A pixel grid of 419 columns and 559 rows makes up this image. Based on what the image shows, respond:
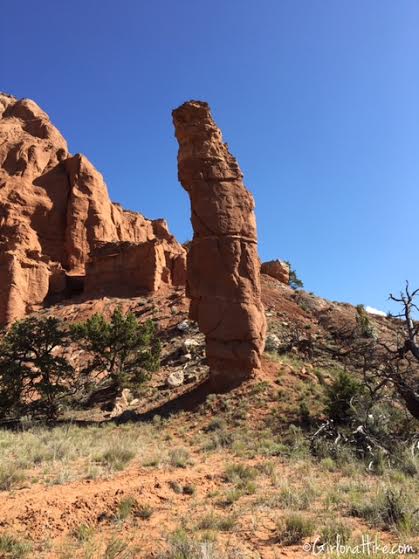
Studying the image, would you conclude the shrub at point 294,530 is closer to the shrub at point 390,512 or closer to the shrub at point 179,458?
the shrub at point 390,512

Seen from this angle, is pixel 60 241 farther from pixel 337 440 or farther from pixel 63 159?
pixel 337 440

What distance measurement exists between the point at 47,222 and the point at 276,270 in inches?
1090

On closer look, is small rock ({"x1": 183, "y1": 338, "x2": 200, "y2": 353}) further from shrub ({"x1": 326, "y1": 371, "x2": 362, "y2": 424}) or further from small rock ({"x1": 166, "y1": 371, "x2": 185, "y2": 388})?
shrub ({"x1": 326, "y1": 371, "x2": 362, "y2": 424})

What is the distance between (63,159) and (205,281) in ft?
138

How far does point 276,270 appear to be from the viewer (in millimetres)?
50688

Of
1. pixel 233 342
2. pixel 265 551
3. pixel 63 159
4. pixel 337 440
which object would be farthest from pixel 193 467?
pixel 63 159

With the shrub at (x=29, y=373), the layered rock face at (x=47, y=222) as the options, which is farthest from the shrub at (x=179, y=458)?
the layered rock face at (x=47, y=222)

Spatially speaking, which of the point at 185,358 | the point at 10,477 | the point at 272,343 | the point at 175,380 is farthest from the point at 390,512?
the point at 272,343

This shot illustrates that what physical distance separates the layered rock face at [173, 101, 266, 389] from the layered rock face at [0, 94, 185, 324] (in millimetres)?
19059

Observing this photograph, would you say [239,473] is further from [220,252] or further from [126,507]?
[220,252]

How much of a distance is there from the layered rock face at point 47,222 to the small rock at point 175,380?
59.5 ft

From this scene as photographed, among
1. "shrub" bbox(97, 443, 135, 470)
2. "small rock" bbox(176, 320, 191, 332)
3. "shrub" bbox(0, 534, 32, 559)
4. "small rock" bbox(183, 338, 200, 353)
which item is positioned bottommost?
"shrub" bbox(0, 534, 32, 559)

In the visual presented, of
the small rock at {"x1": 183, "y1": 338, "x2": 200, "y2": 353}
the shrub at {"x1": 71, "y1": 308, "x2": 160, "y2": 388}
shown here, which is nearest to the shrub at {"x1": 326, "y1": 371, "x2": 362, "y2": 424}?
the shrub at {"x1": 71, "y1": 308, "x2": 160, "y2": 388}

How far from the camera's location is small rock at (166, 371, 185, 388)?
832 inches
